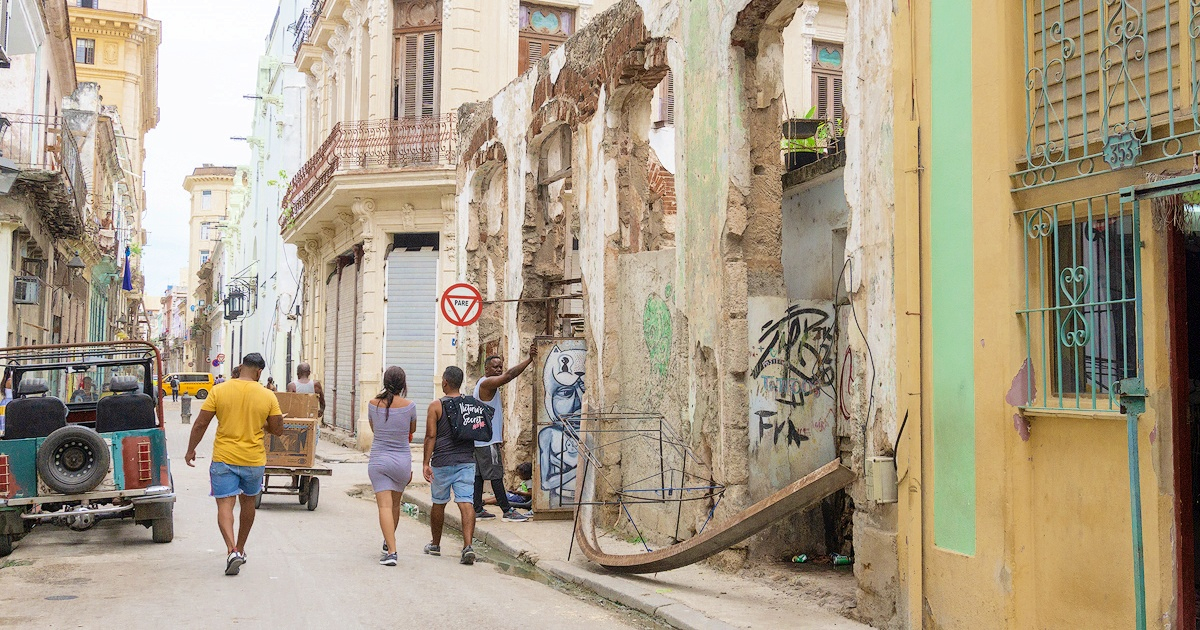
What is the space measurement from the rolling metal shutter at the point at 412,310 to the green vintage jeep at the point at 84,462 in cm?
1200

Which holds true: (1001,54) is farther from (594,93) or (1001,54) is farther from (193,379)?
(193,379)

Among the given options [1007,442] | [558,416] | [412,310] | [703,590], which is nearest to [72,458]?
[558,416]

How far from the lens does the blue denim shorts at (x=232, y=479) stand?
Answer: 28.2 ft

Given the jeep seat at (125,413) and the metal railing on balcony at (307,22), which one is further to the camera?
the metal railing on balcony at (307,22)

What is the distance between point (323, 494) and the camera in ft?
49.8

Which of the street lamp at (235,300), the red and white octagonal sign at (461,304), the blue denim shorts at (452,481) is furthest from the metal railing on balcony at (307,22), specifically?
the blue denim shorts at (452,481)

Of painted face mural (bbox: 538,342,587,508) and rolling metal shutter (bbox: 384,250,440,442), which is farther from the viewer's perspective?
rolling metal shutter (bbox: 384,250,440,442)

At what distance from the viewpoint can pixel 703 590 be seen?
793cm

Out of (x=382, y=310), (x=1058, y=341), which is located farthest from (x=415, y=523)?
(x=382, y=310)

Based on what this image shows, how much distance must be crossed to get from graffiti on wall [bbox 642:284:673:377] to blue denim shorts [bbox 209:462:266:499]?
3636 millimetres

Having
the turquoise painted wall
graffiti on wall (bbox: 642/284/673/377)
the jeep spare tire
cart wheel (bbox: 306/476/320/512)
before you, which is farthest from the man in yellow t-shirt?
the turquoise painted wall

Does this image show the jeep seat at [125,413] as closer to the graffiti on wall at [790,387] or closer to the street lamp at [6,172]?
the graffiti on wall at [790,387]

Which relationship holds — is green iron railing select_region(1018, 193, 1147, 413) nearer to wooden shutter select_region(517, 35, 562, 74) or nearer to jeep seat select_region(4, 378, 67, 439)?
jeep seat select_region(4, 378, 67, 439)

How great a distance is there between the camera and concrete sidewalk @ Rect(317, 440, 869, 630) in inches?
273
